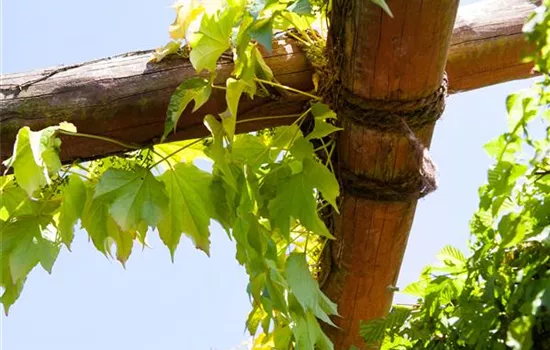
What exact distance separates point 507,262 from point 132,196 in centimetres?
45

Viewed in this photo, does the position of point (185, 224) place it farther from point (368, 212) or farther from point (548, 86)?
point (548, 86)

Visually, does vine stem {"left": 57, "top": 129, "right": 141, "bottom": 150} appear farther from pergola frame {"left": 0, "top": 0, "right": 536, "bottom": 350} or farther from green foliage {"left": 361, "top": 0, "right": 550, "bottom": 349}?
green foliage {"left": 361, "top": 0, "right": 550, "bottom": 349}

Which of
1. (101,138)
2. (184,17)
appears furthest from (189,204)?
(184,17)

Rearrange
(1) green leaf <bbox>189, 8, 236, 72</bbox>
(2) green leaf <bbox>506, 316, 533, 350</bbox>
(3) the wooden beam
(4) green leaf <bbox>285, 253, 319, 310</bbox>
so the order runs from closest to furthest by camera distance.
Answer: (2) green leaf <bbox>506, 316, 533, 350</bbox>, (1) green leaf <bbox>189, 8, 236, 72</bbox>, (4) green leaf <bbox>285, 253, 319, 310</bbox>, (3) the wooden beam

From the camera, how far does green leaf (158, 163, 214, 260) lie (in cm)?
105

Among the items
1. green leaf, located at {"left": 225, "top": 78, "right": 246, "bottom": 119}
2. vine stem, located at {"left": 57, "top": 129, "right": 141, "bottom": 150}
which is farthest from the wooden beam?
vine stem, located at {"left": 57, "top": 129, "right": 141, "bottom": 150}

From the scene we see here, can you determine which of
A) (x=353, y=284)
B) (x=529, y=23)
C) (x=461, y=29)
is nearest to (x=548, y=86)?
(x=529, y=23)

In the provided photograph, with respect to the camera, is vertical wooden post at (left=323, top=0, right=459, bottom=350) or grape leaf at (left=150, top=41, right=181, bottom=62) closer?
vertical wooden post at (left=323, top=0, right=459, bottom=350)

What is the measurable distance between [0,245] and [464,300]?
593 millimetres

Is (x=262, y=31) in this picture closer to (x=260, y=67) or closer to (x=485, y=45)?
(x=260, y=67)

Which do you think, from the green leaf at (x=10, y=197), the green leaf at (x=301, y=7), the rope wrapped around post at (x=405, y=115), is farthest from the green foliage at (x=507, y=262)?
the green leaf at (x=10, y=197)

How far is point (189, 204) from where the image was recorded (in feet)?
3.47

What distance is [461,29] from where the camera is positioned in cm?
115

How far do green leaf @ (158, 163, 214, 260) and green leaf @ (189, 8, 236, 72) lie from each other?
0.17 meters
